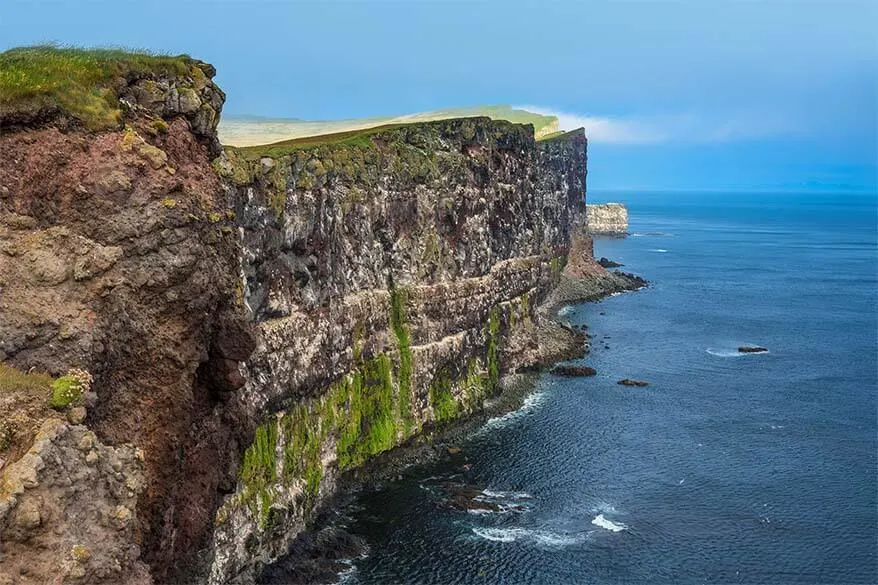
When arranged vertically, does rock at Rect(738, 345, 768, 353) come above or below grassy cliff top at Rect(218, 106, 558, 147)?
below

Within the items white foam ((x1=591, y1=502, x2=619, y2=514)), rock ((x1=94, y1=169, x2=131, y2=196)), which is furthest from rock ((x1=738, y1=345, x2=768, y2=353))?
rock ((x1=94, y1=169, x2=131, y2=196))

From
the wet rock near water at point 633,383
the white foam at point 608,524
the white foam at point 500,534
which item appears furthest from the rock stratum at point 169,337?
the wet rock near water at point 633,383

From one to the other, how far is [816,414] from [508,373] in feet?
119

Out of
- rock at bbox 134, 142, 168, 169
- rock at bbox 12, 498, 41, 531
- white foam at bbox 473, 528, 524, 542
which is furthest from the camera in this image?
white foam at bbox 473, 528, 524, 542

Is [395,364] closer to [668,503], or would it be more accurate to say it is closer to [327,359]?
[327,359]

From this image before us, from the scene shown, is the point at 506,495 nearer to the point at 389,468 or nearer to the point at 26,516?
the point at 389,468

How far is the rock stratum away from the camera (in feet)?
73.4

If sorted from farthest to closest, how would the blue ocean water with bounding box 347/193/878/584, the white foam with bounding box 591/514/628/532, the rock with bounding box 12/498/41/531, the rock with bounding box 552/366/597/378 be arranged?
the rock with bounding box 552/366/597/378 < the white foam with bounding box 591/514/628/532 < the blue ocean water with bounding box 347/193/878/584 < the rock with bounding box 12/498/41/531

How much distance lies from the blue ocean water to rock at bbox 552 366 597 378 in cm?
181

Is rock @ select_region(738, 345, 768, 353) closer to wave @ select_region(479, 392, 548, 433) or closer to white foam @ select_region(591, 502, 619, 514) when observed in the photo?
wave @ select_region(479, 392, 548, 433)

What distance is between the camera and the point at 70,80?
29.0m

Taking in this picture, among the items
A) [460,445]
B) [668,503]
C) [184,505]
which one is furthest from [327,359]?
[184,505]

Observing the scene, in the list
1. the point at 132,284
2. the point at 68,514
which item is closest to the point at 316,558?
the point at 132,284

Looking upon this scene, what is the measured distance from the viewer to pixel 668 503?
230ft
